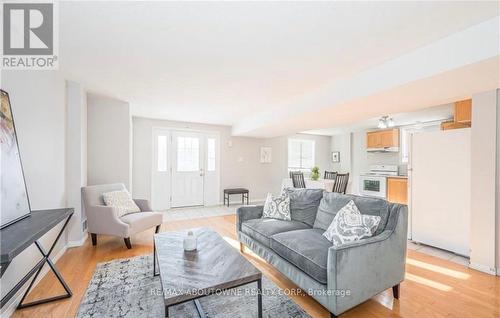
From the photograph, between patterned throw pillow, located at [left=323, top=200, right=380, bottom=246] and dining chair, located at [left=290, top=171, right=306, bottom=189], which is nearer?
patterned throw pillow, located at [left=323, top=200, right=380, bottom=246]

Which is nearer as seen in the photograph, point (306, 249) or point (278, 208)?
point (306, 249)

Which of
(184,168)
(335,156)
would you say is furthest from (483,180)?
(335,156)

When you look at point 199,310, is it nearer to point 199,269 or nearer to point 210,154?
point 199,269

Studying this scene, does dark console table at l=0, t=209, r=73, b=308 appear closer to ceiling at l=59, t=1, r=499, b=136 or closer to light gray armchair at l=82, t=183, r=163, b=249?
light gray armchair at l=82, t=183, r=163, b=249

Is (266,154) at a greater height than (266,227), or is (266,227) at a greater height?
(266,154)

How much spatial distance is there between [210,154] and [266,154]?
5.86 feet

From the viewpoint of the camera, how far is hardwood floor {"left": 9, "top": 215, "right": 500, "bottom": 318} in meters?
1.80

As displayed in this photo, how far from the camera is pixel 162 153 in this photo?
5582 millimetres

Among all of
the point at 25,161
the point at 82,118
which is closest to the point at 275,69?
the point at 25,161

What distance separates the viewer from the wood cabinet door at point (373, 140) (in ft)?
21.1

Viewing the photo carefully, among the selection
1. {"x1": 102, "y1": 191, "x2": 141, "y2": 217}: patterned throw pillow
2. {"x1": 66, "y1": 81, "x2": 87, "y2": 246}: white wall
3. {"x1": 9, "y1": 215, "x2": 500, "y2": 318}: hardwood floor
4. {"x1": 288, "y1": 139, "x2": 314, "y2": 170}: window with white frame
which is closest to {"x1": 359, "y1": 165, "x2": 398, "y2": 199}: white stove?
{"x1": 288, "y1": 139, "x2": 314, "y2": 170}: window with white frame

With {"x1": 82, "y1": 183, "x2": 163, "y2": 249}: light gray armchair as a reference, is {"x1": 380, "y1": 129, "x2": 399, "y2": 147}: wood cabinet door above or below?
above

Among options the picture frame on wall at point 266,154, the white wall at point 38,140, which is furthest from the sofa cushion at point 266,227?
the picture frame on wall at point 266,154

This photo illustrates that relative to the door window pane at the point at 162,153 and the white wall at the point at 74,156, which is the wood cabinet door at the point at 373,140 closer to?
the door window pane at the point at 162,153
